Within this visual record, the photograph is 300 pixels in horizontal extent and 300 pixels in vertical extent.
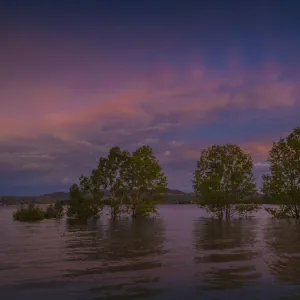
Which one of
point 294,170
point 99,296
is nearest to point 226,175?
point 294,170

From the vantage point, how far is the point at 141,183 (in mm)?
70562

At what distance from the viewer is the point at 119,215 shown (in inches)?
2776

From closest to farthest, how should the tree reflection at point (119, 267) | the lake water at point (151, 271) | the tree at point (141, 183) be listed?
the lake water at point (151, 271) → the tree reflection at point (119, 267) → the tree at point (141, 183)

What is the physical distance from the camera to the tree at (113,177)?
226 ft

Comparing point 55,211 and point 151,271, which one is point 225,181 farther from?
point 151,271

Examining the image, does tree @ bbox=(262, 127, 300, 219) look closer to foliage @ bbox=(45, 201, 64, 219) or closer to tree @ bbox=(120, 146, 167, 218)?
tree @ bbox=(120, 146, 167, 218)

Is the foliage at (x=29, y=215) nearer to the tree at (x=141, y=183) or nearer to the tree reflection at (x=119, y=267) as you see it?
the tree at (x=141, y=183)

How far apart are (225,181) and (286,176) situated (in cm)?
1022

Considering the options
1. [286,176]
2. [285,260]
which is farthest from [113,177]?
[285,260]

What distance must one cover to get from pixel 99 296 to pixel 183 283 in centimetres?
362

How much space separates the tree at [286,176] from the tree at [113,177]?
24384mm

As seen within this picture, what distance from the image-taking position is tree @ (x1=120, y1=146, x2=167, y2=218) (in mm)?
70188

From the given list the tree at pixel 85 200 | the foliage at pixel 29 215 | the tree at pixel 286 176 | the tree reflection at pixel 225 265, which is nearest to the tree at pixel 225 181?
the tree at pixel 286 176

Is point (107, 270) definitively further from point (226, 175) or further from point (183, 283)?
point (226, 175)
